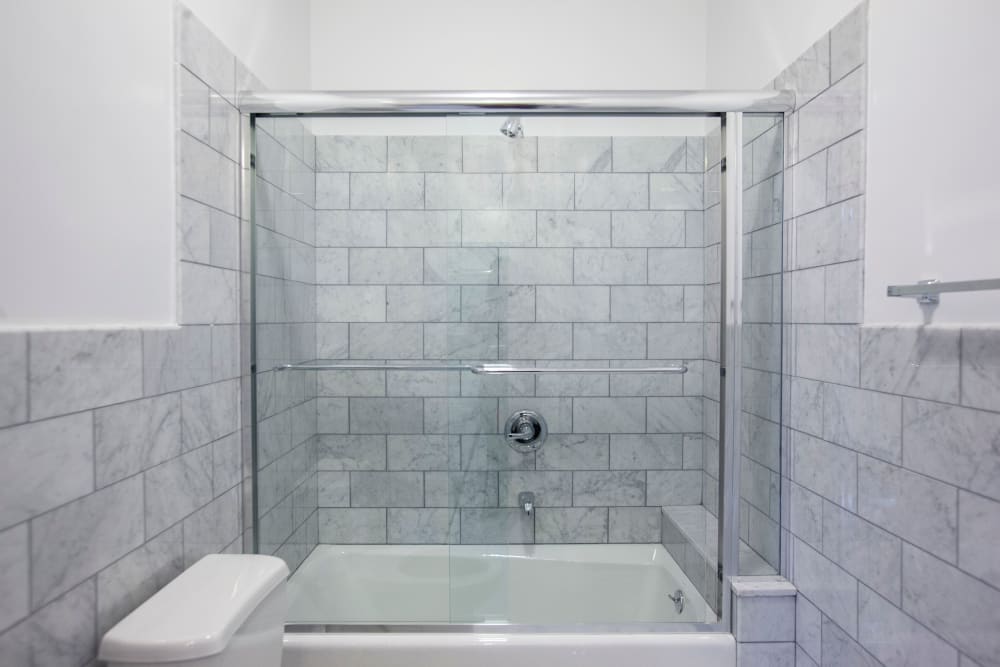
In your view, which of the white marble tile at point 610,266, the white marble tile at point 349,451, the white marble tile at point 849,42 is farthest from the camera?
the white marble tile at point 349,451

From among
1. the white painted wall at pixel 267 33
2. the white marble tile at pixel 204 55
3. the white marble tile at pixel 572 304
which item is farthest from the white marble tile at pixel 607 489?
the white painted wall at pixel 267 33

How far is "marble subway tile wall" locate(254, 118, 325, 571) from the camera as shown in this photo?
1.74 meters

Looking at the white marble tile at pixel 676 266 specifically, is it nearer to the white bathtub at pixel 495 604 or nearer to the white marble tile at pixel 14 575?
the white bathtub at pixel 495 604

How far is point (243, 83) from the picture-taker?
1682 mm

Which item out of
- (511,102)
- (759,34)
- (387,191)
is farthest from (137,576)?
(759,34)

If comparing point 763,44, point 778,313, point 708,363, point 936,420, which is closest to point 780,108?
point 763,44

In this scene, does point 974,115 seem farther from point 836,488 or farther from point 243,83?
point 243,83

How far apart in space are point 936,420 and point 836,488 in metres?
0.39

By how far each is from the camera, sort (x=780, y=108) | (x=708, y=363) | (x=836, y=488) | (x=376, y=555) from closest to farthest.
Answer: (x=836, y=488) < (x=780, y=108) < (x=708, y=363) < (x=376, y=555)

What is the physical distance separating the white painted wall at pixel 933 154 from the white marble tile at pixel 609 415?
0.81 metres

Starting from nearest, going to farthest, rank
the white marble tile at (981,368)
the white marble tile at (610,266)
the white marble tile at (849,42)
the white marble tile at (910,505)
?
the white marble tile at (981,368) → the white marble tile at (910,505) → the white marble tile at (849,42) → the white marble tile at (610,266)

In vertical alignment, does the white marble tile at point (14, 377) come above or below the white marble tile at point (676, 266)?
below

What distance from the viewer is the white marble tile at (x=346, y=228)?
1930mm

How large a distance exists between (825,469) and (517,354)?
93 centimetres
